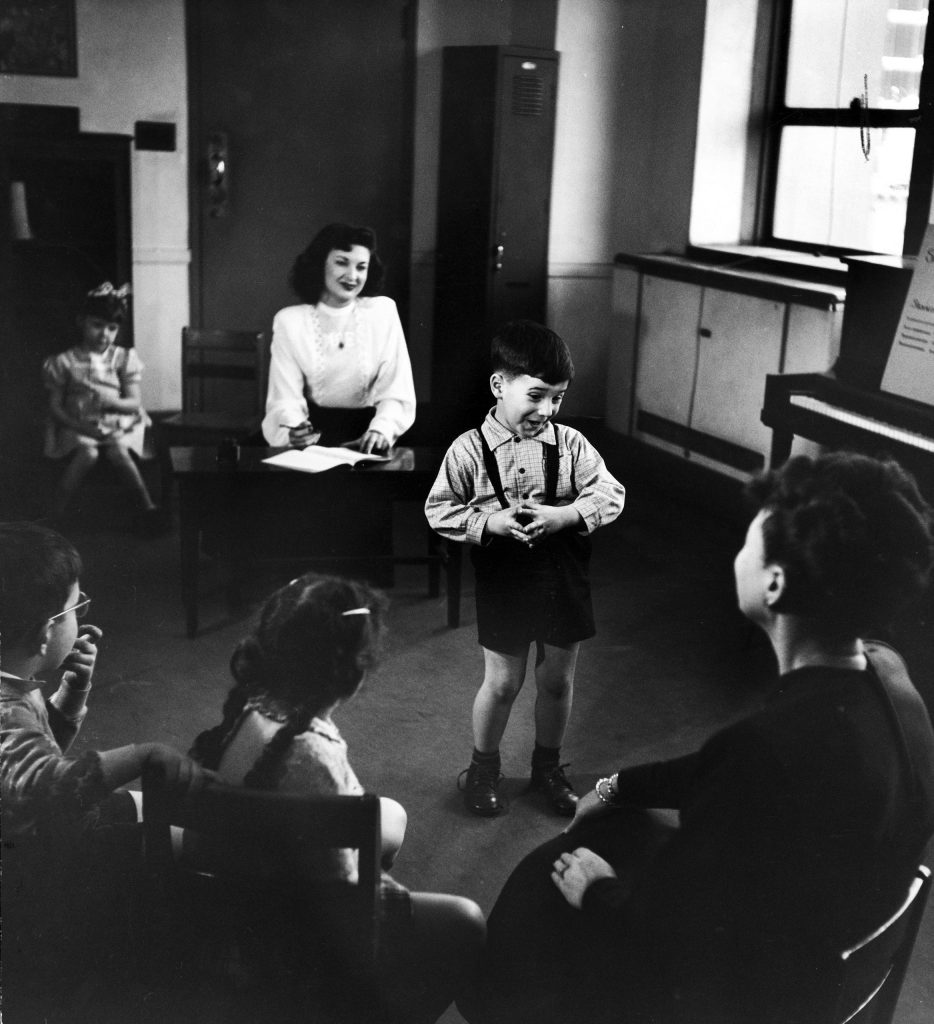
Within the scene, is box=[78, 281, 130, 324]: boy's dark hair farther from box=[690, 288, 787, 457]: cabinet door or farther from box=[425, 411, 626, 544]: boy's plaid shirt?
box=[690, 288, 787, 457]: cabinet door

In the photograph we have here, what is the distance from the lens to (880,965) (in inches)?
60.8

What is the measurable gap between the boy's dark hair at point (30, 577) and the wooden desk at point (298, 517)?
0.61ft

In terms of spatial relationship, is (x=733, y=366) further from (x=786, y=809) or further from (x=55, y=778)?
(x=55, y=778)

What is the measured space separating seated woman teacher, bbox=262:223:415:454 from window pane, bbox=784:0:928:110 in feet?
2.07

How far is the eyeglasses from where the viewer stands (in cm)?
154

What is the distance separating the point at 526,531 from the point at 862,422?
2.56 ft

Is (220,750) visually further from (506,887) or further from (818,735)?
(818,735)

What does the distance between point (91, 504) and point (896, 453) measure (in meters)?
1.25

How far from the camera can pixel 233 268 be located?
1.58 m

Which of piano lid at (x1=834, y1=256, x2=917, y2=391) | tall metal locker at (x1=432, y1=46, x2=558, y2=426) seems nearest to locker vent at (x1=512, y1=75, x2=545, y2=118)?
tall metal locker at (x1=432, y1=46, x2=558, y2=426)

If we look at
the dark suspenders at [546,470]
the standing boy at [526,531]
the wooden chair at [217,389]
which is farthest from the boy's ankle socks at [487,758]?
the wooden chair at [217,389]

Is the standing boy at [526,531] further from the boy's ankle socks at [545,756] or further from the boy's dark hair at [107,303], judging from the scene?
the boy's dark hair at [107,303]

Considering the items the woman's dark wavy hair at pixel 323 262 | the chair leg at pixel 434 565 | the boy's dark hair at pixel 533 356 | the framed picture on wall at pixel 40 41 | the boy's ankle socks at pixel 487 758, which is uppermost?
the framed picture on wall at pixel 40 41

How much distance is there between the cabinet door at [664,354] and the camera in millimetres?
1569
